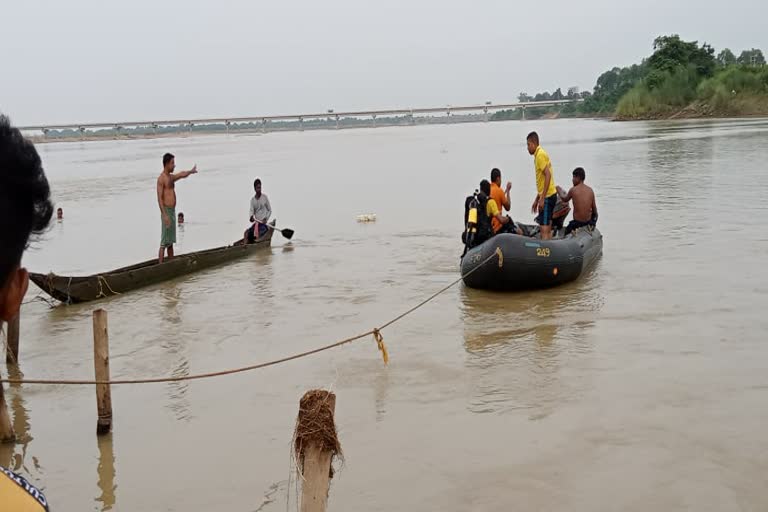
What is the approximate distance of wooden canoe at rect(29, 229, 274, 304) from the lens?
34.4 feet

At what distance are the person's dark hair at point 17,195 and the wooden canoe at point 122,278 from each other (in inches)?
387

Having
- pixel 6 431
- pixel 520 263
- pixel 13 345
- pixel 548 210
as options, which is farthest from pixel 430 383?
pixel 548 210

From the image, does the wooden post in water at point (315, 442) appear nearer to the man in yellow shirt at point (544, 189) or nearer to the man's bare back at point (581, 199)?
the man in yellow shirt at point (544, 189)

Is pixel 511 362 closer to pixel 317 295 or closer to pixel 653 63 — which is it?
pixel 317 295

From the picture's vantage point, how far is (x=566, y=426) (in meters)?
5.92

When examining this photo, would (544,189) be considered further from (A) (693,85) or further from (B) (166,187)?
(A) (693,85)

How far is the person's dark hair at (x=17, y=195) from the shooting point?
1.14 metres

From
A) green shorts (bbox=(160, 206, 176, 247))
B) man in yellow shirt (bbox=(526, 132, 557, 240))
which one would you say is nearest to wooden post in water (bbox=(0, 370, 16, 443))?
green shorts (bbox=(160, 206, 176, 247))

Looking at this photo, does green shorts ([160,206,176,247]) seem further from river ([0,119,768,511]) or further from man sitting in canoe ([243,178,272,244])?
man sitting in canoe ([243,178,272,244])

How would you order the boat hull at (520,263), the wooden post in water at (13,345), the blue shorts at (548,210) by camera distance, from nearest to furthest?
1. the wooden post in water at (13,345)
2. the boat hull at (520,263)
3. the blue shorts at (548,210)

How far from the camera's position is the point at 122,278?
11.4 meters

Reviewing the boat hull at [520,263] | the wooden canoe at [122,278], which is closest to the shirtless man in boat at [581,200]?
the boat hull at [520,263]

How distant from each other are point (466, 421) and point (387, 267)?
720cm

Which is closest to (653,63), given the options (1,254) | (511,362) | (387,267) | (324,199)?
(324,199)
